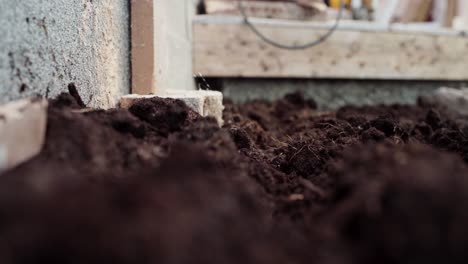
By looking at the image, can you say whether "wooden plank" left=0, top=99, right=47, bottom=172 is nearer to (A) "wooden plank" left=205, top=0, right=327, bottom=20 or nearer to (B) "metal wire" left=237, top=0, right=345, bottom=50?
(B) "metal wire" left=237, top=0, right=345, bottom=50

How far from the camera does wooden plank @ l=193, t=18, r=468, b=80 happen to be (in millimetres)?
4230

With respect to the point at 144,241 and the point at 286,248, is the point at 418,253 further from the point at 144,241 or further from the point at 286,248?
the point at 144,241

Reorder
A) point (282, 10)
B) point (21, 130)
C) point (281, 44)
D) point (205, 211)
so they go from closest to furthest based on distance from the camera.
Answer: point (205, 211) < point (21, 130) < point (281, 44) < point (282, 10)

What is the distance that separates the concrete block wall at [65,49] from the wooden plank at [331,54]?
198 cm

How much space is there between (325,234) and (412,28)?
14.7ft

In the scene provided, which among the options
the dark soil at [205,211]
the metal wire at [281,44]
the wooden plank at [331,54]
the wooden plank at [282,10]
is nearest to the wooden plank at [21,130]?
the dark soil at [205,211]

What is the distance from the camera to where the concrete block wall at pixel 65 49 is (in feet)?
3.59

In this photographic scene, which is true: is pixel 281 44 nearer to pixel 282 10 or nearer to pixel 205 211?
pixel 282 10

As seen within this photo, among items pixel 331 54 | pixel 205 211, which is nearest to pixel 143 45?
pixel 205 211

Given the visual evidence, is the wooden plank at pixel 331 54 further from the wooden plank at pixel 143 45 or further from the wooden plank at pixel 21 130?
the wooden plank at pixel 21 130

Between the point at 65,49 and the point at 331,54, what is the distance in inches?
133

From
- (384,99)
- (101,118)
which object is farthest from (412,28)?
(101,118)

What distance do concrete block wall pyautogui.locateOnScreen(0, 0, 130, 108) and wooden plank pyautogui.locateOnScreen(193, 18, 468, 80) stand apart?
198 cm

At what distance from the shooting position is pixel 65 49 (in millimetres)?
1458
